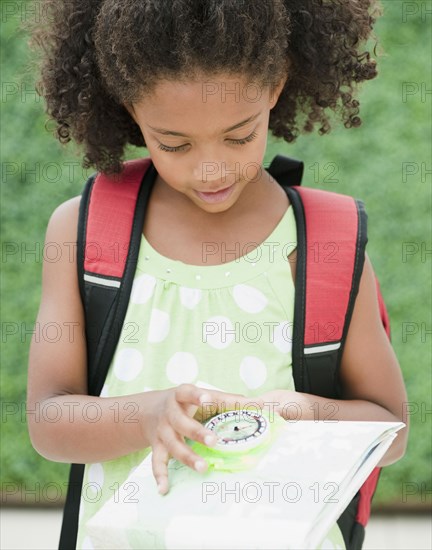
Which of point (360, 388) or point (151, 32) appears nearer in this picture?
point (151, 32)

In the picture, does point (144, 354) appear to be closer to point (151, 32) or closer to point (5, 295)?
point (151, 32)

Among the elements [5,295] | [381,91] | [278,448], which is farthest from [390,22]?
[278,448]

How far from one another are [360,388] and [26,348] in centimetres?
148

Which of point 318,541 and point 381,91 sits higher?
point 381,91

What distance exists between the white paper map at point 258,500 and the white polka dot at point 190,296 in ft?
1.10

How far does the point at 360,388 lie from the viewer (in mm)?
1645

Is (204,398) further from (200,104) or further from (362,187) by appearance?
(362,187)

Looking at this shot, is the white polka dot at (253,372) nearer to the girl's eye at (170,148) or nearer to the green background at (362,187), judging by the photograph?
the girl's eye at (170,148)

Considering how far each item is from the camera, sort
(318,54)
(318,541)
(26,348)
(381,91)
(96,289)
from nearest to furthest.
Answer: (318,541)
(96,289)
(318,54)
(26,348)
(381,91)

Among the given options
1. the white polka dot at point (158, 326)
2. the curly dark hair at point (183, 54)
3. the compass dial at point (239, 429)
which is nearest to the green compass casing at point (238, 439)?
the compass dial at point (239, 429)

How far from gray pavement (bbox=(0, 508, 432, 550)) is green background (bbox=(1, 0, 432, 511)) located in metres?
0.15

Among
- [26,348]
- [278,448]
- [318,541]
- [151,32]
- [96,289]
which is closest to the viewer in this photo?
[318,541]

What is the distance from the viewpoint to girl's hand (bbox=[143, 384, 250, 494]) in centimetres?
128

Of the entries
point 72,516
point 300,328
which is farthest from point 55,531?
point 300,328
